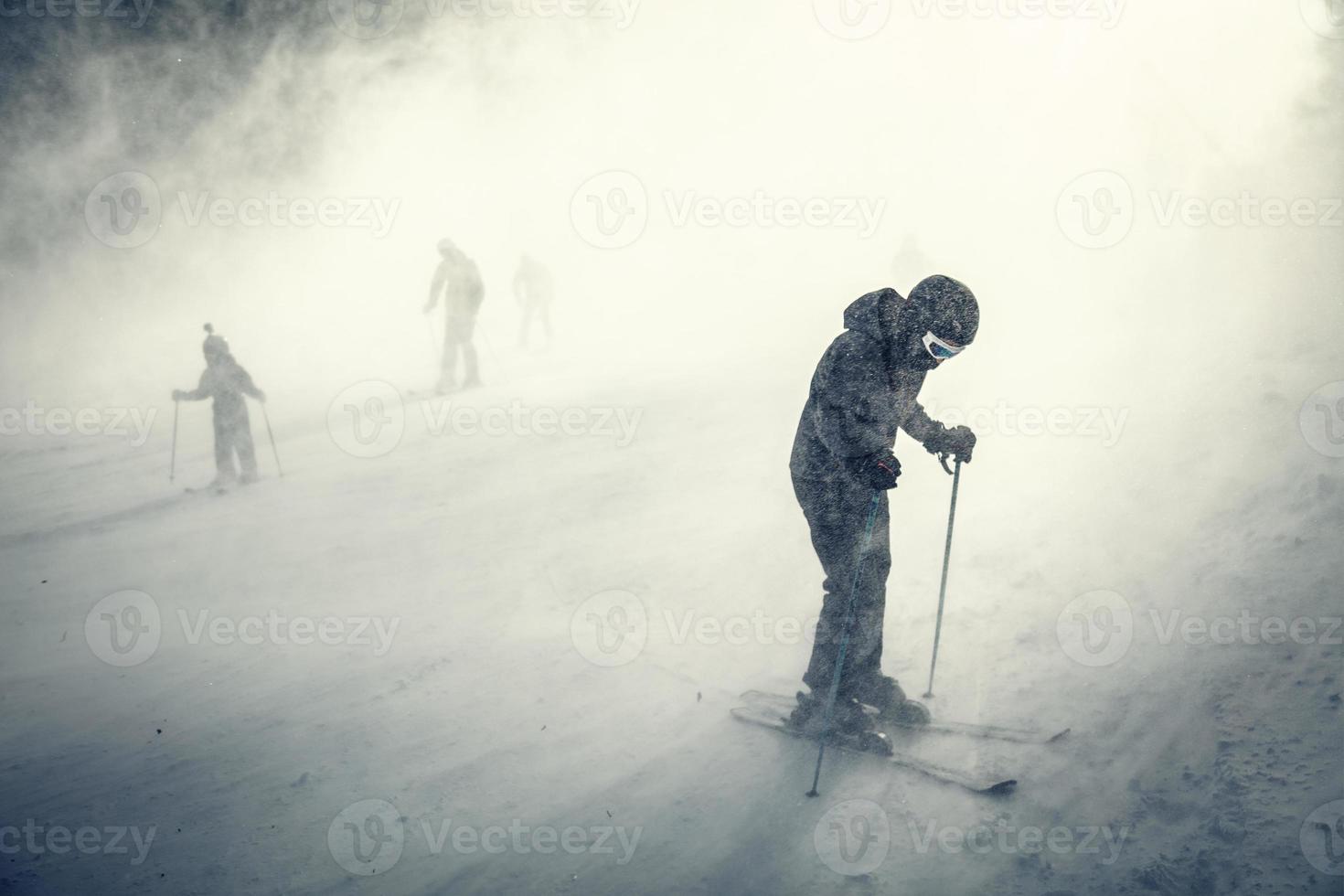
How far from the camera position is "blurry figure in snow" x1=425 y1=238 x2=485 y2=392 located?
39.7 feet

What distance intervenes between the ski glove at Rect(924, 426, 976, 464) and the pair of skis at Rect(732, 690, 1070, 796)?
1.21 meters

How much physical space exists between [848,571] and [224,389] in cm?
820

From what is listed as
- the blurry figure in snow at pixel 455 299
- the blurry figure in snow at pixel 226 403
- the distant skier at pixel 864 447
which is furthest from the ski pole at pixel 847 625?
the blurry figure in snow at pixel 455 299

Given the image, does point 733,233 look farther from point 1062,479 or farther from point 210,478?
point 1062,479

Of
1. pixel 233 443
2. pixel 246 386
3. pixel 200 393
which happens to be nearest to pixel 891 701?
pixel 233 443

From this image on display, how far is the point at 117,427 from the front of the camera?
1557cm

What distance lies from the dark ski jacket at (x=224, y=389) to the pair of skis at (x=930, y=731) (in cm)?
752

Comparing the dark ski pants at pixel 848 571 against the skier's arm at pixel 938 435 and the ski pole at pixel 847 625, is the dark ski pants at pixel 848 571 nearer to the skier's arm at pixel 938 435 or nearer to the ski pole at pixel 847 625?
the ski pole at pixel 847 625

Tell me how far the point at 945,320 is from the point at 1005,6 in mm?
21320

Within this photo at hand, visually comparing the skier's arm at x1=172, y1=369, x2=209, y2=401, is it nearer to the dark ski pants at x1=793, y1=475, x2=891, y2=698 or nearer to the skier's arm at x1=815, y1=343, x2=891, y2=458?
the dark ski pants at x1=793, y1=475, x2=891, y2=698

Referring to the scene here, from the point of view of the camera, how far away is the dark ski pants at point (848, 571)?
3.49 metres

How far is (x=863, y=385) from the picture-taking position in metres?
3.24

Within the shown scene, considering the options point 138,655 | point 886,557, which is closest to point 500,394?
point 138,655

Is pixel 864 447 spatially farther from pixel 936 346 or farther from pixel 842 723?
pixel 842 723
